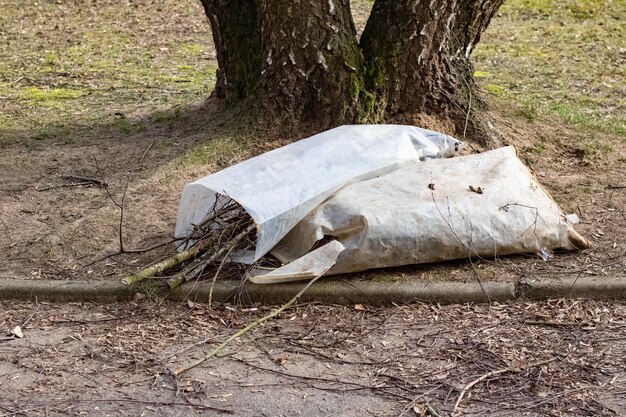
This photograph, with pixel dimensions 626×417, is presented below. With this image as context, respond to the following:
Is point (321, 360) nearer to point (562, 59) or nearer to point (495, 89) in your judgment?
point (495, 89)

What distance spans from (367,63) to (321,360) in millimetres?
2418

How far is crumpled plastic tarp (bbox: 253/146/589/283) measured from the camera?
4426mm

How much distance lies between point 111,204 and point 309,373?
202cm

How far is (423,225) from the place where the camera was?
446 cm

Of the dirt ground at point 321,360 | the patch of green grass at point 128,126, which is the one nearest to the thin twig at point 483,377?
the dirt ground at point 321,360

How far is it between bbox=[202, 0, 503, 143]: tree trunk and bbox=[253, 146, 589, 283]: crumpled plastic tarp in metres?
1.13

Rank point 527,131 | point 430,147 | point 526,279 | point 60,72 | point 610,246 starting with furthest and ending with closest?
point 60,72, point 527,131, point 430,147, point 610,246, point 526,279

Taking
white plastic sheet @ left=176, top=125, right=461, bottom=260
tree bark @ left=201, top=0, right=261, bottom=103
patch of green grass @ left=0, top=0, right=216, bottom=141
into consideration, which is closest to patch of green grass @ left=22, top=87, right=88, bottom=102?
patch of green grass @ left=0, top=0, right=216, bottom=141

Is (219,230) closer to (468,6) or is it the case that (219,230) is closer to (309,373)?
(309,373)

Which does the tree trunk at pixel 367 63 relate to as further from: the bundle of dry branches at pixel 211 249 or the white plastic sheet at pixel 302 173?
the bundle of dry branches at pixel 211 249

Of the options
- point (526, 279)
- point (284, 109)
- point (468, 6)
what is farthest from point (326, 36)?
point (526, 279)

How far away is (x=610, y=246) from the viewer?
15.8 ft

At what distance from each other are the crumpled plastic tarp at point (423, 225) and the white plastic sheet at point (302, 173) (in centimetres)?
10

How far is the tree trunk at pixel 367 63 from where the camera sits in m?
5.67
